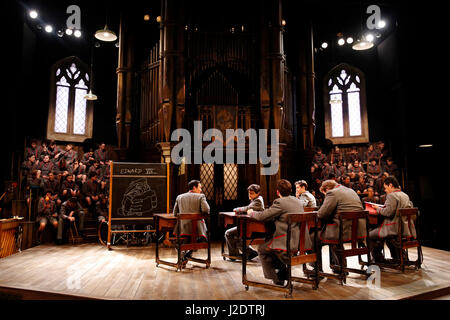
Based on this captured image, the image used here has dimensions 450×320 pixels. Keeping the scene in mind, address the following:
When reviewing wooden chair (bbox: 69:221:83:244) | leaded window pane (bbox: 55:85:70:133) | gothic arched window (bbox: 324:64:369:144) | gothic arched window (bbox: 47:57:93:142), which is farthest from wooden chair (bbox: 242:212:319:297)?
leaded window pane (bbox: 55:85:70:133)

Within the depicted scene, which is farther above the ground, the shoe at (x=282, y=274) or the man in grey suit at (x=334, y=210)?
the man in grey suit at (x=334, y=210)

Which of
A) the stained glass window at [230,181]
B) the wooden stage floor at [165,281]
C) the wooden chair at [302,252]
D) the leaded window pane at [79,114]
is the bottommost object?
the wooden stage floor at [165,281]

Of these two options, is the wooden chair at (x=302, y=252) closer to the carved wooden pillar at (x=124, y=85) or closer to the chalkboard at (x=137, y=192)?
the chalkboard at (x=137, y=192)

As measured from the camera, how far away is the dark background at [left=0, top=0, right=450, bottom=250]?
370 inches

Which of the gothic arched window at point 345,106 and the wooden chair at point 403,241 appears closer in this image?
the wooden chair at point 403,241

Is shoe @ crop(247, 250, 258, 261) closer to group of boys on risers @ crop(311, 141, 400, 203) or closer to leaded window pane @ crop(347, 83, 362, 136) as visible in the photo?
group of boys on risers @ crop(311, 141, 400, 203)

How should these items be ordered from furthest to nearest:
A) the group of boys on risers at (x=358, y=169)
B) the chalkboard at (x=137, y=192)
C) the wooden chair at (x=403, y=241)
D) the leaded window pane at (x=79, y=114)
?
the leaded window pane at (x=79, y=114) → the group of boys on risers at (x=358, y=169) → the chalkboard at (x=137, y=192) → the wooden chair at (x=403, y=241)

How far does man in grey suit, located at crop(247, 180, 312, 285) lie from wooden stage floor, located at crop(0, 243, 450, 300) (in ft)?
1.06

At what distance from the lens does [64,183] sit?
8.83 metres

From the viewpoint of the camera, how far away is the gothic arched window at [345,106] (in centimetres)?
1257

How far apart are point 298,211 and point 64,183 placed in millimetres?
7105

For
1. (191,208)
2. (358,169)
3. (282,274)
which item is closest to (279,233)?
(282,274)

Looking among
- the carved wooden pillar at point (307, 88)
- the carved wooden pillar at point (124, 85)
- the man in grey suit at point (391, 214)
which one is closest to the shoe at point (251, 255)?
the man in grey suit at point (391, 214)

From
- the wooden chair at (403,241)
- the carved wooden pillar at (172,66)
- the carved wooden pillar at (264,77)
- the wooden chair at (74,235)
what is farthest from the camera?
the carved wooden pillar at (264,77)
